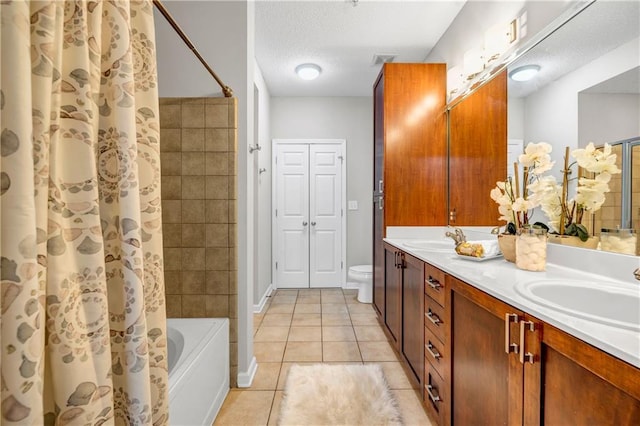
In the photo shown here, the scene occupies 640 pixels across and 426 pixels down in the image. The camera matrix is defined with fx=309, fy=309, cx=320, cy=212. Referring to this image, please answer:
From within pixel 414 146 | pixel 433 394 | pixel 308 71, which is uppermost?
pixel 308 71

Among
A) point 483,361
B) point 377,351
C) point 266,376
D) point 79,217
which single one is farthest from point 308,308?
point 79,217

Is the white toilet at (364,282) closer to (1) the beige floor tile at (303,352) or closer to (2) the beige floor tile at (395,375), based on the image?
(1) the beige floor tile at (303,352)

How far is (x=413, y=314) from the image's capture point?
1.84 m

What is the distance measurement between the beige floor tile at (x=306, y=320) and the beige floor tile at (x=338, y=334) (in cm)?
18

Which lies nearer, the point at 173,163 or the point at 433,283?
the point at 433,283

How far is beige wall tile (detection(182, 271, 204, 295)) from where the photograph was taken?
1.88 meters

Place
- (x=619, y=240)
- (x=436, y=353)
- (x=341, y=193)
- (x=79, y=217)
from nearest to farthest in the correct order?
(x=79, y=217) < (x=619, y=240) < (x=436, y=353) < (x=341, y=193)

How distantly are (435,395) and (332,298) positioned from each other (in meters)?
2.40

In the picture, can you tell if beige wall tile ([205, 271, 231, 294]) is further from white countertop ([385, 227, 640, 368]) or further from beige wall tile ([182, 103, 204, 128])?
white countertop ([385, 227, 640, 368])

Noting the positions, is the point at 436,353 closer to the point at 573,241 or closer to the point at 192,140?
the point at 573,241

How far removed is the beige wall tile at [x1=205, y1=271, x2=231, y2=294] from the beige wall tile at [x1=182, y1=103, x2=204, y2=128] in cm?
90

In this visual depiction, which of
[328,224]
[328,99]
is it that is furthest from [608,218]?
[328,99]

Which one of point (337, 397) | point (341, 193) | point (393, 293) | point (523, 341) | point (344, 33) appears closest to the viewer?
point (523, 341)

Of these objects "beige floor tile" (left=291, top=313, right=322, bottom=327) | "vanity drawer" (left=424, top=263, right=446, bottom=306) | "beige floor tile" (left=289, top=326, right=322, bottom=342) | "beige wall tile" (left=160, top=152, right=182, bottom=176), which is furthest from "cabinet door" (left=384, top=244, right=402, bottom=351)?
"beige wall tile" (left=160, top=152, right=182, bottom=176)
